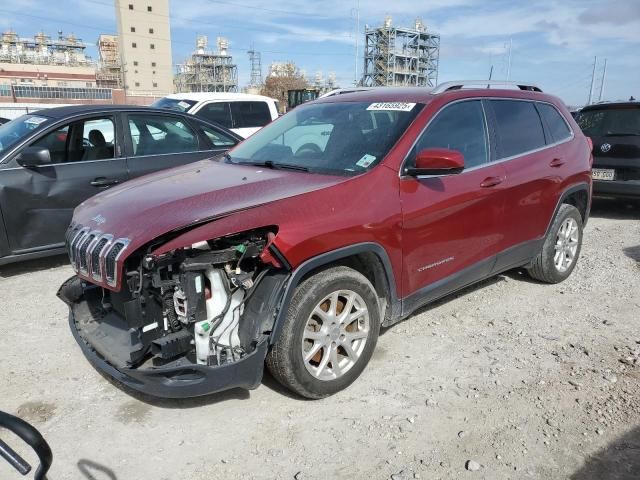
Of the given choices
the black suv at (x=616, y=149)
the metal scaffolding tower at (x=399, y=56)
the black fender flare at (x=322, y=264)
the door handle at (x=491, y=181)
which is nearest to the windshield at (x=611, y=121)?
the black suv at (x=616, y=149)

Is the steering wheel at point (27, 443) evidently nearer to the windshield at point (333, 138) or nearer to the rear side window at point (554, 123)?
the windshield at point (333, 138)

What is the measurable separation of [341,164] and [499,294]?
2.38 m

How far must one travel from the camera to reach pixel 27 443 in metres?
1.21

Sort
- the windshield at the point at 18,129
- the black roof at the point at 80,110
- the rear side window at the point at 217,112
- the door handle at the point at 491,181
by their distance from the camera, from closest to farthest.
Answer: the door handle at the point at 491,181 → the windshield at the point at 18,129 → the black roof at the point at 80,110 → the rear side window at the point at 217,112

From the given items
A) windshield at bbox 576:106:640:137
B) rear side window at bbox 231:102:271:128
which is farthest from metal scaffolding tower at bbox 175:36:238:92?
windshield at bbox 576:106:640:137

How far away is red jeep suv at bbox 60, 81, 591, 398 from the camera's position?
8.80 ft

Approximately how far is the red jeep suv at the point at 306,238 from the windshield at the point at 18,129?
7.62ft

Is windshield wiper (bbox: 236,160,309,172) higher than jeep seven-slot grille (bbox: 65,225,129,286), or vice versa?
windshield wiper (bbox: 236,160,309,172)

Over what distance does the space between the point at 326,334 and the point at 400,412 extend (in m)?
0.64

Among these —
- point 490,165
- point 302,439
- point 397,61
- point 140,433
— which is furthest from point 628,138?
point 397,61

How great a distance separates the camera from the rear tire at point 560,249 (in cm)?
488

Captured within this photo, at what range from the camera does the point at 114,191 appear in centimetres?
351

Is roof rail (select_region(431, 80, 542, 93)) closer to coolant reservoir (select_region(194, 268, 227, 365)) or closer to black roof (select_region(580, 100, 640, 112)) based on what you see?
coolant reservoir (select_region(194, 268, 227, 365))

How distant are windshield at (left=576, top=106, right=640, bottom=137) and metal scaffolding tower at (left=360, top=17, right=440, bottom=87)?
2462 inches
